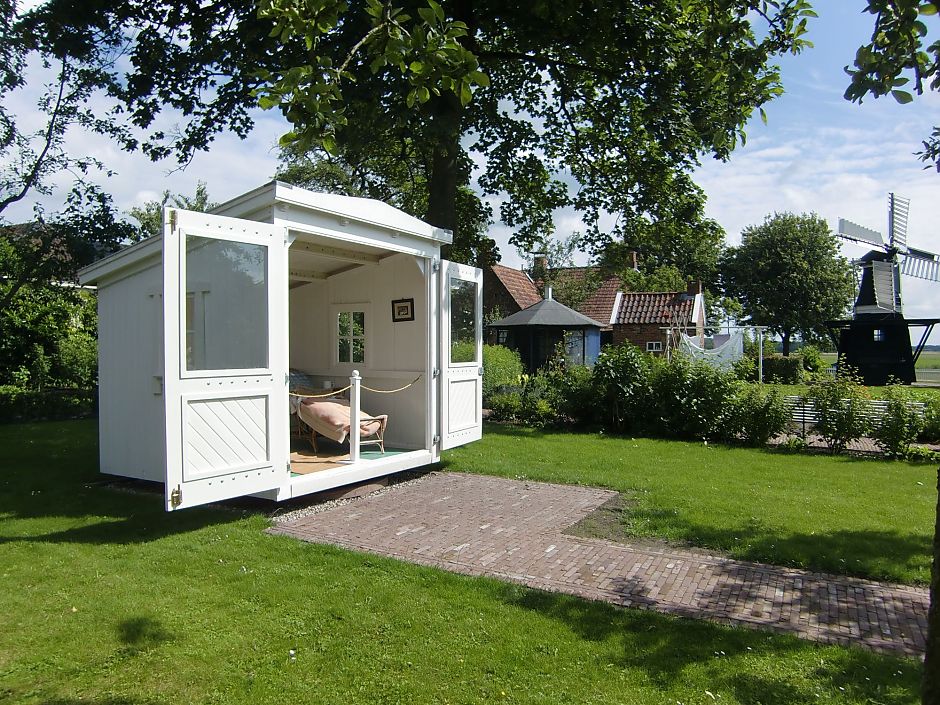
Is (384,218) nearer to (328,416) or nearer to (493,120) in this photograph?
(328,416)

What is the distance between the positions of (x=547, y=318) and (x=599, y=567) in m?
15.6

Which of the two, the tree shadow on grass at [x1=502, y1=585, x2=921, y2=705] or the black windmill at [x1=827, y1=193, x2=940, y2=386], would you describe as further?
the black windmill at [x1=827, y1=193, x2=940, y2=386]

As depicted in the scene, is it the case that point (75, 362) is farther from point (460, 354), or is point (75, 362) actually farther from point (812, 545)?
point (812, 545)

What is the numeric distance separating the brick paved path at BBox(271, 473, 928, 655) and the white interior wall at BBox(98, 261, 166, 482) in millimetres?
2202

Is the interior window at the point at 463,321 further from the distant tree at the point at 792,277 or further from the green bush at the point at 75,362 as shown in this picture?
the distant tree at the point at 792,277

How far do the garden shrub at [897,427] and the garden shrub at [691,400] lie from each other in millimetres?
2315

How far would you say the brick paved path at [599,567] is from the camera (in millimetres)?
4480

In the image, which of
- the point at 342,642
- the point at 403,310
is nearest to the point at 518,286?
the point at 403,310

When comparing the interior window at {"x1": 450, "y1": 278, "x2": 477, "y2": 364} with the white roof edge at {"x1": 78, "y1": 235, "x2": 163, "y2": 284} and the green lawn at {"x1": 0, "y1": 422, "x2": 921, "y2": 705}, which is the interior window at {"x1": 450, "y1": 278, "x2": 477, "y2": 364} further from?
the green lawn at {"x1": 0, "y1": 422, "x2": 921, "y2": 705}

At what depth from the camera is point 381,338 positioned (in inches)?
395

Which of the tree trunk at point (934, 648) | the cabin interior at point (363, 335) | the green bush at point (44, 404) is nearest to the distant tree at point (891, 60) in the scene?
the tree trunk at point (934, 648)

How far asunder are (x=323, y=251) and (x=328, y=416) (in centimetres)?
235

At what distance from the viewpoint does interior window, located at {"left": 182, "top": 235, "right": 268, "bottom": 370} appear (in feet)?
19.7

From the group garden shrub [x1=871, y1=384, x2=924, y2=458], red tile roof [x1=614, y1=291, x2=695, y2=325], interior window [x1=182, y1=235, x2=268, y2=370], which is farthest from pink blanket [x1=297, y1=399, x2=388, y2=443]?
red tile roof [x1=614, y1=291, x2=695, y2=325]
